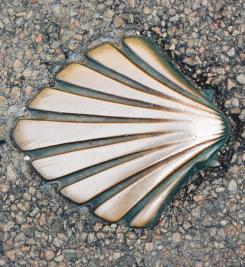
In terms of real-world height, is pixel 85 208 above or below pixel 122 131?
below

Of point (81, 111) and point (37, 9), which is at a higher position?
point (37, 9)

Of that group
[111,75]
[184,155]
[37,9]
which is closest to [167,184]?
[184,155]

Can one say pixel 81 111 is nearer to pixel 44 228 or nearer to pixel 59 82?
pixel 59 82

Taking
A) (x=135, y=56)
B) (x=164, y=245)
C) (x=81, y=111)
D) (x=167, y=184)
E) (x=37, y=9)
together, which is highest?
(x=37, y=9)
